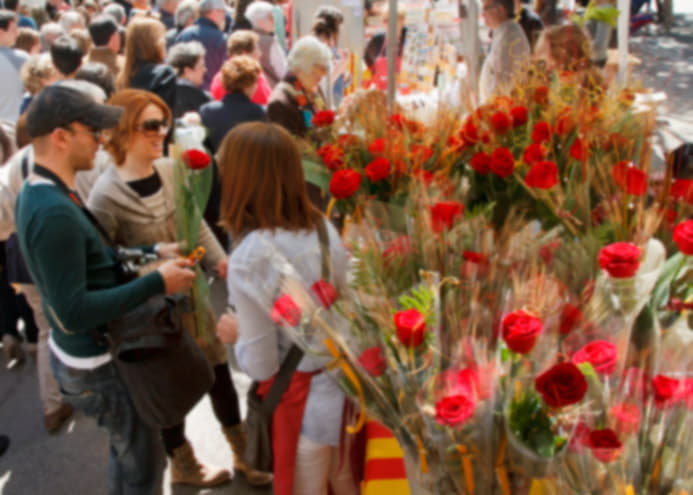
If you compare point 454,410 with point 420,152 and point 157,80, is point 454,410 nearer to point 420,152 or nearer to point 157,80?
point 420,152

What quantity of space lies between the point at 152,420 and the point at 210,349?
0.60 metres

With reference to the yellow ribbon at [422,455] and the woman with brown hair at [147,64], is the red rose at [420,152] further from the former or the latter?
the woman with brown hair at [147,64]

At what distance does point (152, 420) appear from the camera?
2.24 m

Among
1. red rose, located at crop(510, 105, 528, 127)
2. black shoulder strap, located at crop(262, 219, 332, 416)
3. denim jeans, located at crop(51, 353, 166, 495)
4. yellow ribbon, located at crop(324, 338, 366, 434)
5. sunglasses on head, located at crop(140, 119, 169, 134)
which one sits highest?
sunglasses on head, located at crop(140, 119, 169, 134)

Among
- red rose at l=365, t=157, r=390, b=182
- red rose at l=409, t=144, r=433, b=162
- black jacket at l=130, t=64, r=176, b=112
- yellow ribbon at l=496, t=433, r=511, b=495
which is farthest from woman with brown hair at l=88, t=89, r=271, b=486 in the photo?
black jacket at l=130, t=64, r=176, b=112

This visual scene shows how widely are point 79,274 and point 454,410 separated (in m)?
1.26

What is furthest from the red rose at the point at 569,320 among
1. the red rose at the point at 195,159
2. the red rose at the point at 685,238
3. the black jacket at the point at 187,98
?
the black jacket at the point at 187,98

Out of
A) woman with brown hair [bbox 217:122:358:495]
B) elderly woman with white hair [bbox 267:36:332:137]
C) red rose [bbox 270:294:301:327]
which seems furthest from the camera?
elderly woman with white hair [bbox 267:36:332:137]

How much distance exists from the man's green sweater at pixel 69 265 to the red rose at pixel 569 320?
4.08 feet

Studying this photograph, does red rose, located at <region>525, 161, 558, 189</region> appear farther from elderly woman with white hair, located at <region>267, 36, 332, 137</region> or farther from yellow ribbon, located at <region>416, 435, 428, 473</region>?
elderly woman with white hair, located at <region>267, 36, 332, 137</region>

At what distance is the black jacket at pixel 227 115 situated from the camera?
14.3 ft

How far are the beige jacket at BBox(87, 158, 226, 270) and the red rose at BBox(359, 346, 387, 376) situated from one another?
1.41 m

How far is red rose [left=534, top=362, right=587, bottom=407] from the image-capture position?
111 centimetres

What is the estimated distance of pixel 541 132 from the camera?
2.46 metres
